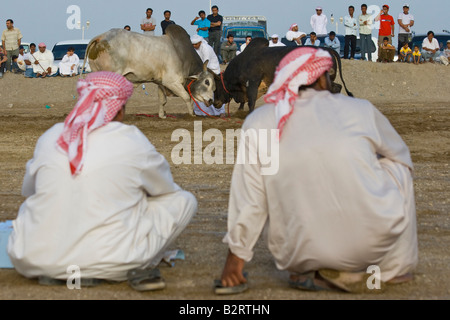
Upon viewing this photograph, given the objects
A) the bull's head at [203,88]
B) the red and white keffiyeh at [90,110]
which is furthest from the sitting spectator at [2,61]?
the red and white keffiyeh at [90,110]

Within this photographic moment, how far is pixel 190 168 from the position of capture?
9.64m

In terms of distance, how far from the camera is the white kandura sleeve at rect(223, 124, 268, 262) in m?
4.37

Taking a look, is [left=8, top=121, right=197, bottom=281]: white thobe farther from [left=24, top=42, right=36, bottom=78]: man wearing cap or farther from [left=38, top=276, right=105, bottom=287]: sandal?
[left=24, top=42, right=36, bottom=78]: man wearing cap

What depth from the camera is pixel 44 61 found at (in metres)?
23.3

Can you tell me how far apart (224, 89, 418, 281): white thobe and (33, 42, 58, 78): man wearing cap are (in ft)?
64.6

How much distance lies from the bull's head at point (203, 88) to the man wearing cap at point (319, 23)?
8.24 meters

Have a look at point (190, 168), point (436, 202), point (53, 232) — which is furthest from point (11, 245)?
point (190, 168)

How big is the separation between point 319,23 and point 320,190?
1922 centimetres

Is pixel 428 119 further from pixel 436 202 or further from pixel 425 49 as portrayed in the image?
pixel 425 49

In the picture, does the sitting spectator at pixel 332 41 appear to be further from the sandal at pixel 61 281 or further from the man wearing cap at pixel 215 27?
the sandal at pixel 61 281

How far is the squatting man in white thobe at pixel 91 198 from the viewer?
429cm

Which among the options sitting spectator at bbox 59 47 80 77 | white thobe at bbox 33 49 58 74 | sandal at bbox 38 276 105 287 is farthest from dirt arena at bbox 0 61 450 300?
white thobe at bbox 33 49 58 74

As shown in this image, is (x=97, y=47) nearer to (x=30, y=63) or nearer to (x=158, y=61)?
(x=158, y=61)

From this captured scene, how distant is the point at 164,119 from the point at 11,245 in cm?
1057
